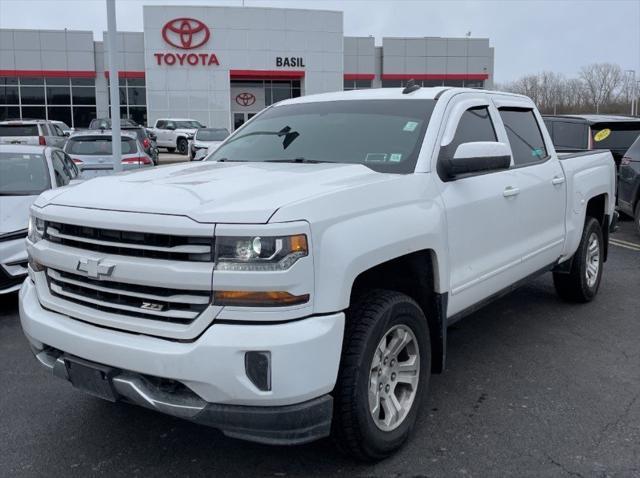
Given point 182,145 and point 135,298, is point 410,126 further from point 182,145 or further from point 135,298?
point 182,145

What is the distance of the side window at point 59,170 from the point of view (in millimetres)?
7844

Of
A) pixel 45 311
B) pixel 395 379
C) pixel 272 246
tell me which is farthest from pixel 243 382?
pixel 45 311

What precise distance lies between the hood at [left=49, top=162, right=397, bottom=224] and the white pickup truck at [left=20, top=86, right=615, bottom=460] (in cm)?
1

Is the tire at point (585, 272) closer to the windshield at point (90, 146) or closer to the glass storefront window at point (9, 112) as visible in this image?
the windshield at point (90, 146)

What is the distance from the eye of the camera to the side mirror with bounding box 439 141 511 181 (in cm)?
372

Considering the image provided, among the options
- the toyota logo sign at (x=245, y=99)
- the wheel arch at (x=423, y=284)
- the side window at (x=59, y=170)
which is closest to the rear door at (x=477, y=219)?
the wheel arch at (x=423, y=284)

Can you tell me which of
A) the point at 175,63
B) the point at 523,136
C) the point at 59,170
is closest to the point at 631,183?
the point at 523,136

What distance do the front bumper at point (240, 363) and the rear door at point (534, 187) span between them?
7.85 feet

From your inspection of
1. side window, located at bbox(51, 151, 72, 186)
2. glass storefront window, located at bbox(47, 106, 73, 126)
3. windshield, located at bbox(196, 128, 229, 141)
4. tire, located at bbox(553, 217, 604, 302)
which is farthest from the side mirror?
glass storefront window, located at bbox(47, 106, 73, 126)

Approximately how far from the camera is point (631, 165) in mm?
9953

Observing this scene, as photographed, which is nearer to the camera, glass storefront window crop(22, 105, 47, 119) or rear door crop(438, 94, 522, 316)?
rear door crop(438, 94, 522, 316)

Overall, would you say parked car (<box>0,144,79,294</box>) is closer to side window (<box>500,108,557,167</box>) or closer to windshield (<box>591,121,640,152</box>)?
side window (<box>500,108,557,167</box>)

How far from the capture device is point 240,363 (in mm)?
2688

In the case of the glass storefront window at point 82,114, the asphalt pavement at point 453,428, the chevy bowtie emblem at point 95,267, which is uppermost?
the glass storefront window at point 82,114
